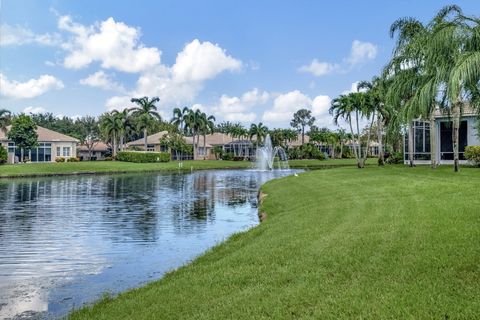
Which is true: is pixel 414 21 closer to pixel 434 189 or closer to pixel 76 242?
pixel 434 189

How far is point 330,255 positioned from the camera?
7.56 m

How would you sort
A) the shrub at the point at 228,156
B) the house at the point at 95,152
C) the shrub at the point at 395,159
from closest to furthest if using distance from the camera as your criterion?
the shrub at the point at 395,159 → the shrub at the point at 228,156 → the house at the point at 95,152

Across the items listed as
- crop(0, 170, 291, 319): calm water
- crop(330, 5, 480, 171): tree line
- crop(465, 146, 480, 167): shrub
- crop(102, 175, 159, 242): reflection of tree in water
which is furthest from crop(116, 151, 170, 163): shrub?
crop(465, 146, 480, 167): shrub

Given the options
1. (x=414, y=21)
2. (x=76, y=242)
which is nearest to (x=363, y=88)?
(x=414, y=21)

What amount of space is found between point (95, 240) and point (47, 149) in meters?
63.3

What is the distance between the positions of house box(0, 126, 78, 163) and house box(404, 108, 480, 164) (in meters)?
53.7

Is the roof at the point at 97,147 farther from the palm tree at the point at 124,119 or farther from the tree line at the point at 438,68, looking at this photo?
the tree line at the point at 438,68

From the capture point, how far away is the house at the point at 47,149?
226 ft

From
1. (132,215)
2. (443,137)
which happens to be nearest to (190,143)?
(443,137)

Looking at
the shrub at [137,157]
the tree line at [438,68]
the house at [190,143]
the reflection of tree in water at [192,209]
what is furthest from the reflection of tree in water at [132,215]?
the house at [190,143]

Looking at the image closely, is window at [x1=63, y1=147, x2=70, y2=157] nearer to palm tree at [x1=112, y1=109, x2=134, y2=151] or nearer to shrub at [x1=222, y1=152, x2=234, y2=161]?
palm tree at [x1=112, y1=109, x2=134, y2=151]

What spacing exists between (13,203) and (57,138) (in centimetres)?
5226

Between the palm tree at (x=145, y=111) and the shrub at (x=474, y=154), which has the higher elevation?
the palm tree at (x=145, y=111)

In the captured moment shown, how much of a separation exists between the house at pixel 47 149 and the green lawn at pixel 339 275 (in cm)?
6634
